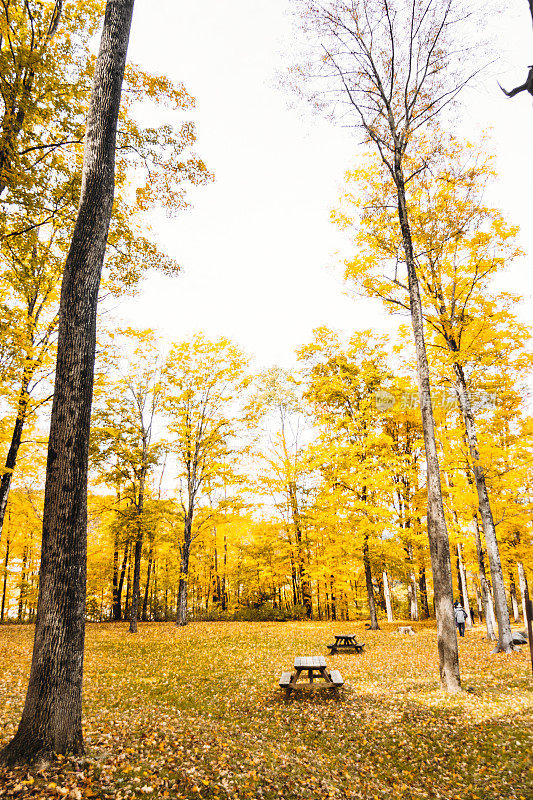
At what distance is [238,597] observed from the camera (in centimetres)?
2648

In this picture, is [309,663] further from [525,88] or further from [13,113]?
[13,113]

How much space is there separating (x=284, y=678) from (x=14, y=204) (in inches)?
390

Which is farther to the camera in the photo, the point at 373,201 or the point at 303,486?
the point at 303,486

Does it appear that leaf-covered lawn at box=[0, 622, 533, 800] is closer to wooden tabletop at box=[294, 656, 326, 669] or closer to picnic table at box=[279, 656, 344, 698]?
picnic table at box=[279, 656, 344, 698]

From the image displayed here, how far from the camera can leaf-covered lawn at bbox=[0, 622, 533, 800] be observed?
4000mm

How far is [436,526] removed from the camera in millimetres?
7945

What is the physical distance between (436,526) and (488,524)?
199 inches

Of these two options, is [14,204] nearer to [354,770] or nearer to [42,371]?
[42,371]

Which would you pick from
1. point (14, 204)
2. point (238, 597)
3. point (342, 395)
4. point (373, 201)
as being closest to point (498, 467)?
point (342, 395)

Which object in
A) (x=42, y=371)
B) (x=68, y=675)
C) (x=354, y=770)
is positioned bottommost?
(x=354, y=770)

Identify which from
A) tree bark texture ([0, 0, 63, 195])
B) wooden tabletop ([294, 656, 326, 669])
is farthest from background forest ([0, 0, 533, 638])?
wooden tabletop ([294, 656, 326, 669])

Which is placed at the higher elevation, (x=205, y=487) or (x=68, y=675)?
(x=205, y=487)

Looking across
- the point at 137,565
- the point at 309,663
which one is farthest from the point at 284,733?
the point at 137,565

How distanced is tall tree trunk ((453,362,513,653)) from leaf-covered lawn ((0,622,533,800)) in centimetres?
114
